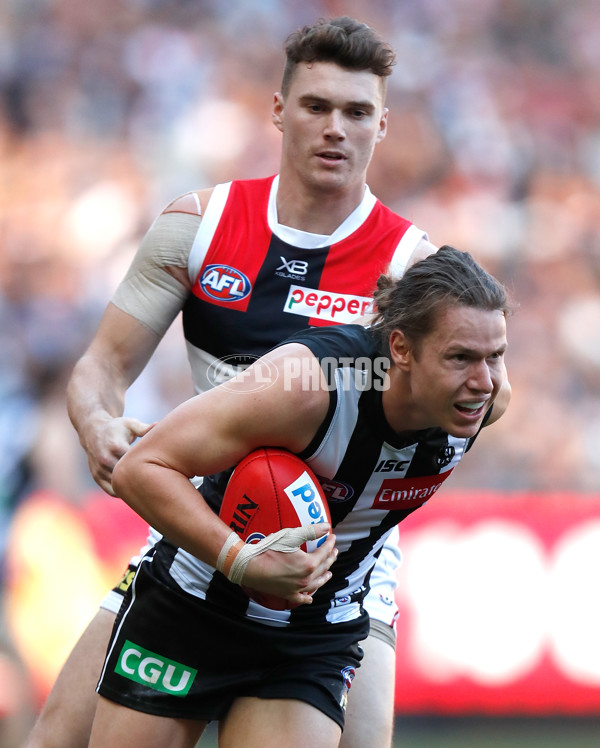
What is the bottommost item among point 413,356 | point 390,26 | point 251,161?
point 413,356

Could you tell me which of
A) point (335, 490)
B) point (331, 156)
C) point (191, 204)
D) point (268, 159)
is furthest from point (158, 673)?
point (268, 159)

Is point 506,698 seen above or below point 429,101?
below

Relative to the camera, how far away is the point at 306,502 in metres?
3.05

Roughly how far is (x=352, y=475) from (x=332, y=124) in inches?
51.6

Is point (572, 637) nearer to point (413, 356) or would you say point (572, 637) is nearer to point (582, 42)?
point (413, 356)

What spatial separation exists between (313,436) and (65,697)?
1421 millimetres

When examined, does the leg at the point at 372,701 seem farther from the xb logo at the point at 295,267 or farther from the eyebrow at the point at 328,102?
the eyebrow at the point at 328,102

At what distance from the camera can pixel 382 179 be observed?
1044 cm

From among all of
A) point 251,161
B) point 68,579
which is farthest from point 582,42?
point 68,579

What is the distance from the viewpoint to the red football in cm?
304

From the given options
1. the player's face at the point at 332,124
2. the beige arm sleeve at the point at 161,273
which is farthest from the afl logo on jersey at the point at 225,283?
the player's face at the point at 332,124

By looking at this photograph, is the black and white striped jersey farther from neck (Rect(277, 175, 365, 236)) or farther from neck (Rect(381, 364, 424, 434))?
neck (Rect(277, 175, 365, 236))

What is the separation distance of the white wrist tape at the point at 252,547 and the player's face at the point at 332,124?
1418mm

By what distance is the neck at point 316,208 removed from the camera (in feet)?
13.0
